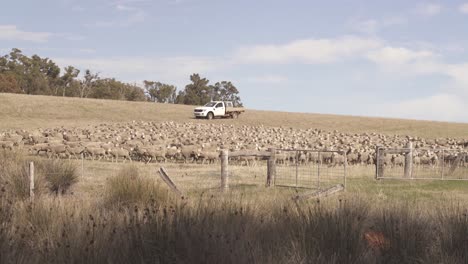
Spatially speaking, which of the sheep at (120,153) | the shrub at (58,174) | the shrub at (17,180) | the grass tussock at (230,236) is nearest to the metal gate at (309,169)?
the shrub at (58,174)

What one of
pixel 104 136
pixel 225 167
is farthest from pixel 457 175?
pixel 104 136

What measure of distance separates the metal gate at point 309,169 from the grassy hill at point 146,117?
32.7 metres

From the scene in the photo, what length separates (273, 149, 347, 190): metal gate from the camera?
20.5 metres

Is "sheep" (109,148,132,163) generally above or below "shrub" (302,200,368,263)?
below

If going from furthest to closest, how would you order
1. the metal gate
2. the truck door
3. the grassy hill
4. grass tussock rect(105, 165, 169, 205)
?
the truck door, the grassy hill, the metal gate, grass tussock rect(105, 165, 169, 205)

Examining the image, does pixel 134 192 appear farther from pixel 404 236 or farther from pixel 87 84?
pixel 87 84

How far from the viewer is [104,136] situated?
129 ft

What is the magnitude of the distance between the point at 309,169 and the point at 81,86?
3927 inches

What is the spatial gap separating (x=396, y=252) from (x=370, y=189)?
10804 mm

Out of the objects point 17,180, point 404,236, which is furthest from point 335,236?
point 17,180

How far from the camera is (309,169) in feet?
85.4

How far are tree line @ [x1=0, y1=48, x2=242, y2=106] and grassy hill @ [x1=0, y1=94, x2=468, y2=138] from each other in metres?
30.5

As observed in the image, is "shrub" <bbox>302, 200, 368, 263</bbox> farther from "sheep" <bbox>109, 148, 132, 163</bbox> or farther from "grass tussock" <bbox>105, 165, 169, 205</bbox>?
"sheep" <bbox>109, 148, 132, 163</bbox>

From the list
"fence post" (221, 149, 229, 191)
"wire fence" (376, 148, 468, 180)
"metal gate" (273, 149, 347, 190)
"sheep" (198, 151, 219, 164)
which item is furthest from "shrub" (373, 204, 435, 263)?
"sheep" (198, 151, 219, 164)
